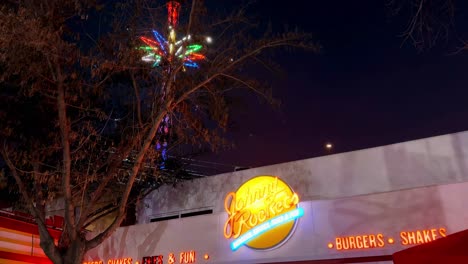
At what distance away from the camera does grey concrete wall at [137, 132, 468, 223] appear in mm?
11535

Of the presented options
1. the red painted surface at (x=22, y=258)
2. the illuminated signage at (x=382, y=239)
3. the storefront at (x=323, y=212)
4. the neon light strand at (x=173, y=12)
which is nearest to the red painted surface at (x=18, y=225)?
the red painted surface at (x=22, y=258)

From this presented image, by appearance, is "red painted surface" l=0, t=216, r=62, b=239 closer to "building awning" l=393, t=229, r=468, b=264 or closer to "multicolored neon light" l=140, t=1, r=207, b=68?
"multicolored neon light" l=140, t=1, r=207, b=68

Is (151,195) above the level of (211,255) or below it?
above

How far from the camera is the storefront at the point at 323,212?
35.1 ft

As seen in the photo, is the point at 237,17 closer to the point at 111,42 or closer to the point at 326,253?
the point at 111,42

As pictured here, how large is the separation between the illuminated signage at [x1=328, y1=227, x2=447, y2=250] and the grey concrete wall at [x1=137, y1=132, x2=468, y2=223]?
155cm

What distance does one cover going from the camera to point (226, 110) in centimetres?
1164

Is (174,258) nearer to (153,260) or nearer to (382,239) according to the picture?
(153,260)

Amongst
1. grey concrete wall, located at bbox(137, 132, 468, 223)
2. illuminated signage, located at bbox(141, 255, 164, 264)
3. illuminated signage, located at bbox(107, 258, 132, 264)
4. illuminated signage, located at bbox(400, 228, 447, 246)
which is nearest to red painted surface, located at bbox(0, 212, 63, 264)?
illuminated signage, located at bbox(107, 258, 132, 264)

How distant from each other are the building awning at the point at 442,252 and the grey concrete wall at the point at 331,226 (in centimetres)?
510

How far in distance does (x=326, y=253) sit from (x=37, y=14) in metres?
8.73

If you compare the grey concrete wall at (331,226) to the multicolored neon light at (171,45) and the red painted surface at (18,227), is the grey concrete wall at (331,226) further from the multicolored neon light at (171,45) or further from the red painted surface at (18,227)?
the multicolored neon light at (171,45)

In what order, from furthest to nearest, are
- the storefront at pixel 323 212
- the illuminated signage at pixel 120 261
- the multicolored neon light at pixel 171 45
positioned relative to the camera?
the illuminated signage at pixel 120 261
the storefront at pixel 323 212
the multicolored neon light at pixel 171 45

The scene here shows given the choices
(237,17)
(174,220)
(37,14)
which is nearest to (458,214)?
(237,17)
